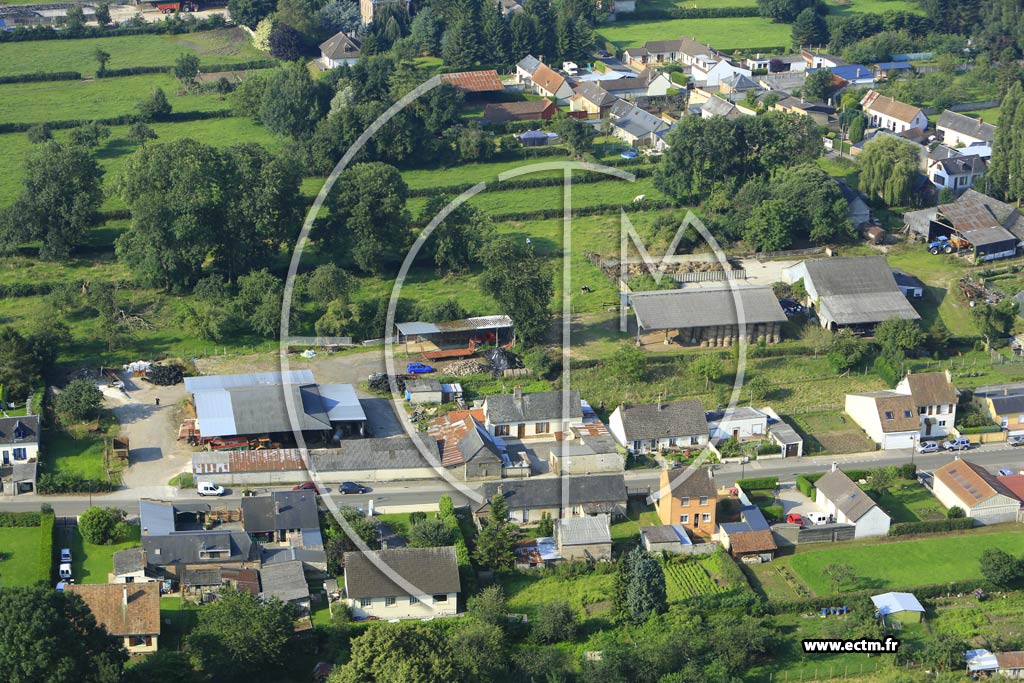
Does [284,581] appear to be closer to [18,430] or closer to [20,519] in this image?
[20,519]

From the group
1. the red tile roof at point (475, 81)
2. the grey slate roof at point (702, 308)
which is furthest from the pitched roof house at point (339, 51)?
the grey slate roof at point (702, 308)

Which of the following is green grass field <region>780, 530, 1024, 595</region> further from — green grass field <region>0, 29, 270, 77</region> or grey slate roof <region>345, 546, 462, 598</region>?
green grass field <region>0, 29, 270, 77</region>

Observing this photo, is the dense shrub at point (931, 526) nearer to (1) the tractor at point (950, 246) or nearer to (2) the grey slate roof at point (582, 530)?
(2) the grey slate roof at point (582, 530)

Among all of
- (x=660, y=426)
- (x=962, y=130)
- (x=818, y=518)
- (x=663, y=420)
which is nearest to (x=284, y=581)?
(x=660, y=426)

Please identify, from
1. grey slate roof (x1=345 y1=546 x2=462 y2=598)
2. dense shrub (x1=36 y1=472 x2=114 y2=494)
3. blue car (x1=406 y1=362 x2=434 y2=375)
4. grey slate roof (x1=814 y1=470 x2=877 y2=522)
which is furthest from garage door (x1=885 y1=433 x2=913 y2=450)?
dense shrub (x1=36 y1=472 x2=114 y2=494)

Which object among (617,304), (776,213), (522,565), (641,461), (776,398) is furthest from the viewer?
(776,213)

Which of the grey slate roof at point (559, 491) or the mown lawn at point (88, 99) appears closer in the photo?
the grey slate roof at point (559, 491)

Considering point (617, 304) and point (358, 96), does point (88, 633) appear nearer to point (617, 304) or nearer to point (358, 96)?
point (617, 304)

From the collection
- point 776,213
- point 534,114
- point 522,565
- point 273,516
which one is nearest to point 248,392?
point 273,516
